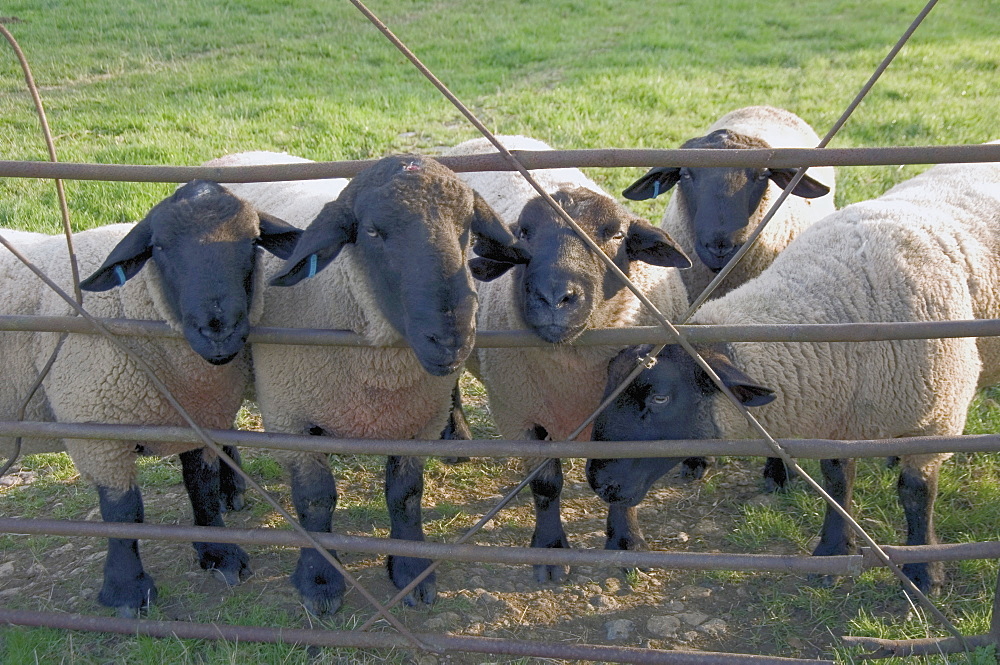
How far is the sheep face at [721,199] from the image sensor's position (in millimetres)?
4113

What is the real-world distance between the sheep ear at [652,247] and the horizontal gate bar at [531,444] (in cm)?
75

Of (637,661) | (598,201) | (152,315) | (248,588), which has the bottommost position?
(248,588)

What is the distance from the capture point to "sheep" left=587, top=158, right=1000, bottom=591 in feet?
10.3

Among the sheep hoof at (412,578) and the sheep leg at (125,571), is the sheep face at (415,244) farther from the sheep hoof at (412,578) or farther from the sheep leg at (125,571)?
the sheep leg at (125,571)

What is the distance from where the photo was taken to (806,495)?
156 inches

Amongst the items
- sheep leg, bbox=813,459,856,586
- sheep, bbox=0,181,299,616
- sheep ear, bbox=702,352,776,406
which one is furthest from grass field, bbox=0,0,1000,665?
sheep ear, bbox=702,352,776,406

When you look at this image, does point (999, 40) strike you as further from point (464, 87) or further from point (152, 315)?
point (152, 315)

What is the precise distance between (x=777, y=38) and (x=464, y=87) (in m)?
4.70

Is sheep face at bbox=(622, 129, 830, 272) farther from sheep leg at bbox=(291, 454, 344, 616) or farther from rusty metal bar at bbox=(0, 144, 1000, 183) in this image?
sheep leg at bbox=(291, 454, 344, 616)

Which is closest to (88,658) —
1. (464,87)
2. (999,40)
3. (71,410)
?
(71,410)

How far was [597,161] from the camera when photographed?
255 cm

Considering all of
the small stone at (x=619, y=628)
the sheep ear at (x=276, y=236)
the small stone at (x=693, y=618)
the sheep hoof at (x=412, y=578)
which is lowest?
the sheep hoof at (x=412, y=578)

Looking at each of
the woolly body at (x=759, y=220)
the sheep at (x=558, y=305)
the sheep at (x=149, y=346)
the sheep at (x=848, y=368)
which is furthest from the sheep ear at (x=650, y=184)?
the sheep at (x=149, y=346)

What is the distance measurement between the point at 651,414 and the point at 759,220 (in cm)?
173
